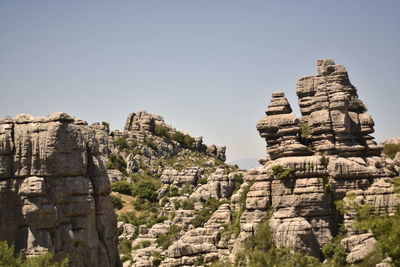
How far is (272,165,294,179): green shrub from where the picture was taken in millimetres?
62500

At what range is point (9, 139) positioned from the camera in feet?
133

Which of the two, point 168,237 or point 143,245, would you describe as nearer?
point 168,237

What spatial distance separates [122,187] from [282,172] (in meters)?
48.2

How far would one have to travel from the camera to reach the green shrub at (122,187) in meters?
107

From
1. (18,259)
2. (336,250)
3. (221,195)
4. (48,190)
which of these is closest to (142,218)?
(221,195)

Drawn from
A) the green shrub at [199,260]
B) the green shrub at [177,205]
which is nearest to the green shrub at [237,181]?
the green shrub at [177,205]

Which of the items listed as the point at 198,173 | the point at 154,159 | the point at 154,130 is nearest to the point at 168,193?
the point at 198,173

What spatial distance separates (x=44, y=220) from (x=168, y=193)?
62502 millimetres

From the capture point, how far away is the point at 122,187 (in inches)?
4227

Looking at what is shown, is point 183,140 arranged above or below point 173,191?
above

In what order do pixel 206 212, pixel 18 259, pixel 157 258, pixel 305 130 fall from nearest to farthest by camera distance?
pixel 18 259 → pixel 305 130 → pixel 157 258 → pixel 206 212

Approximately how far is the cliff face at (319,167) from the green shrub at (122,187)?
1658 inches

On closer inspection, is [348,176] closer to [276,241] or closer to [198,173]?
[276,241]

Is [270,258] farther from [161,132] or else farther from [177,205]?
[161,132]
